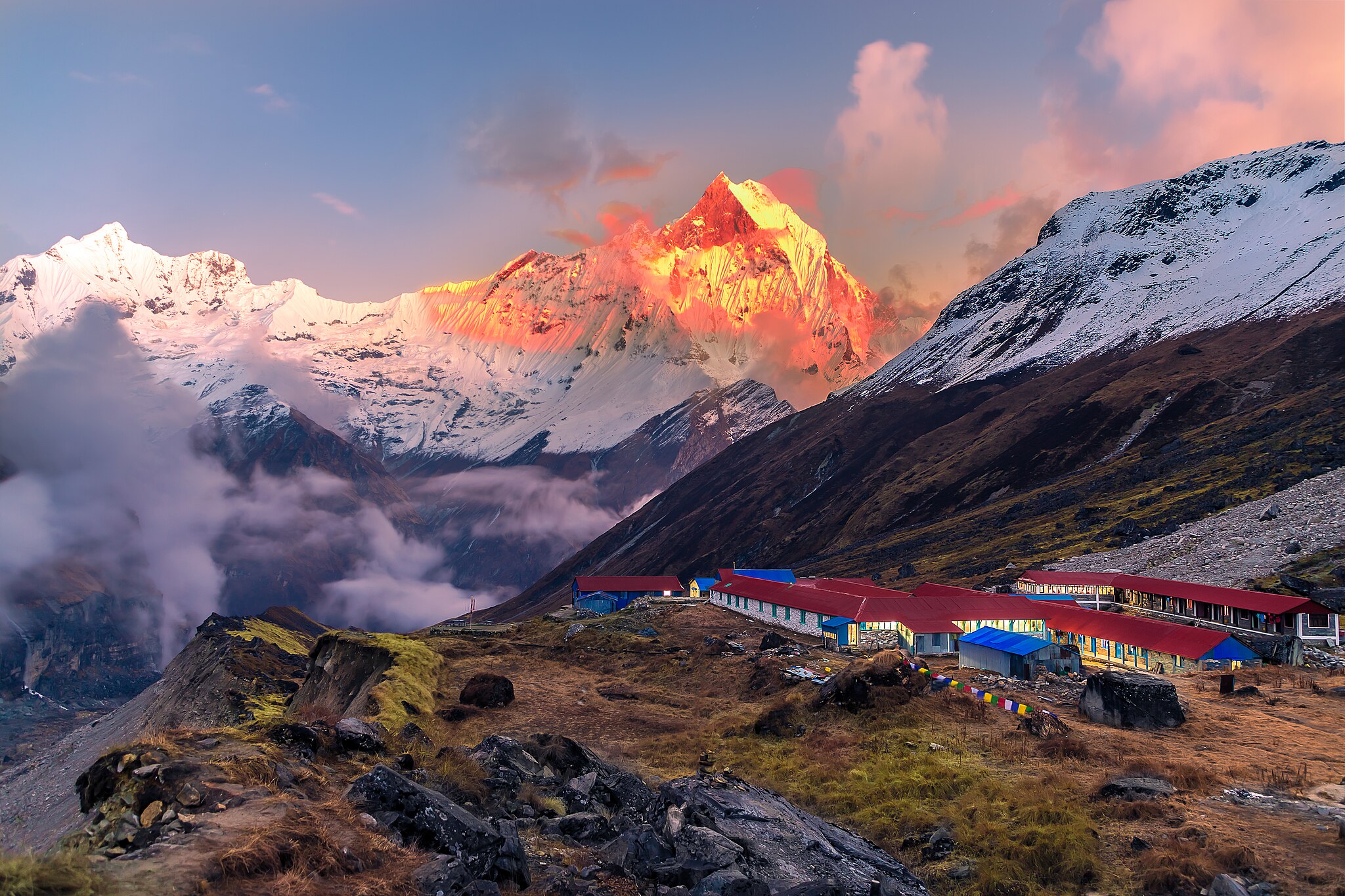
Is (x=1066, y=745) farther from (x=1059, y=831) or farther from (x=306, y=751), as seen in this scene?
(x=306, y=751)

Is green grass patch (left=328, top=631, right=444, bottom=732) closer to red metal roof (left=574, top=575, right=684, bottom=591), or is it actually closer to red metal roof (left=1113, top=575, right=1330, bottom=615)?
red metal roof (left=1113, top=575, right=1330, bottom=615)

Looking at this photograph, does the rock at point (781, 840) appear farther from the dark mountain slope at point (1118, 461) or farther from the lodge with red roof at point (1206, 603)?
the dark mountain slope at point (1118, 461)

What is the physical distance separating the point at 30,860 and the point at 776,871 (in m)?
12.7

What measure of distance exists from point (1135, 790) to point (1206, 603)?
5688 centimetres

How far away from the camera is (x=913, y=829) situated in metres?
20.3

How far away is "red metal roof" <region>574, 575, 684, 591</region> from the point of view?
11031 cm

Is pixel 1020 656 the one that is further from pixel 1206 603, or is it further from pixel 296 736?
pixel 296 736

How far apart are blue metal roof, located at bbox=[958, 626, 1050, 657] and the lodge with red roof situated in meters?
21.9

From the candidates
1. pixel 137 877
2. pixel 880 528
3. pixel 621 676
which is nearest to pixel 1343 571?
pixel 621 676

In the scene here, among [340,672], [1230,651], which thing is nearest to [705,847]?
[340,672]

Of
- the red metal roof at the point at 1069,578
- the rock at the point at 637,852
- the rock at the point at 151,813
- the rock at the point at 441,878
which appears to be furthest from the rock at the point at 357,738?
the red metal roof at the point at 1069,578

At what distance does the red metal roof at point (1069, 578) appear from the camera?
82.5 meters

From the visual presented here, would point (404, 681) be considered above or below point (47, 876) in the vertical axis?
below

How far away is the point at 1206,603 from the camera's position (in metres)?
65.6
